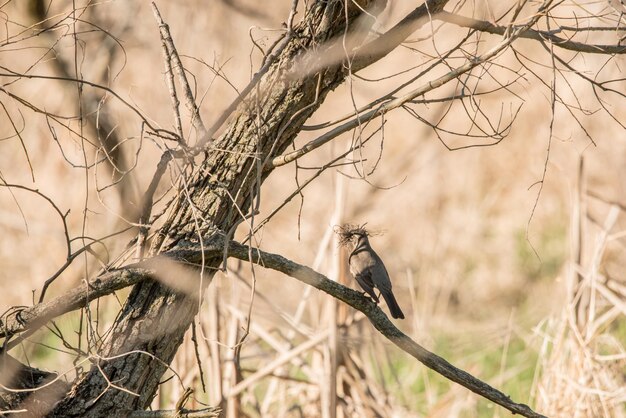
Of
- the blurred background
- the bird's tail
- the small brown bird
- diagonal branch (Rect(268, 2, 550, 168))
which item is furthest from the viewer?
the blurred background

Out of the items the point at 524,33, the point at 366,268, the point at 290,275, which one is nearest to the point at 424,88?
the point at 524,33

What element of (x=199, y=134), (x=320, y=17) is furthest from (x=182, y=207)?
(x=320, y=17)

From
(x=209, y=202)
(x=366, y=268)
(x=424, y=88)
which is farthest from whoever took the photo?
(x=366, y=268)

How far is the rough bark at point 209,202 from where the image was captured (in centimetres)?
218

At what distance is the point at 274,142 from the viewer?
2211mm

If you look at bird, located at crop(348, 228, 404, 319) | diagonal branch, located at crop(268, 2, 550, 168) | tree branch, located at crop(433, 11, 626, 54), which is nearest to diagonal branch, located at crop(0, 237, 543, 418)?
diagonal branch, located at crop(268, 2, 550, 168)

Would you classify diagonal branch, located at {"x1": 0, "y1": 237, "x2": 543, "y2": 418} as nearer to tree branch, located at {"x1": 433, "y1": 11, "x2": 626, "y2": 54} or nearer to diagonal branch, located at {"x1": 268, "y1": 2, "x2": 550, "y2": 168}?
diagonal branch, located at {"x1": 268, "y1": 2, "x2": 550, "y2": 168}

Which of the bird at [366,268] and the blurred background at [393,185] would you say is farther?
the blurred background at [393,185]

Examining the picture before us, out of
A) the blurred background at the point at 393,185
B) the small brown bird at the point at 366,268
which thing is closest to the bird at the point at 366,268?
the small brown bird at the point at 366,268

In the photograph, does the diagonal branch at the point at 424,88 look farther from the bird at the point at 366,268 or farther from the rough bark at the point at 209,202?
the bird at the point at 366,268

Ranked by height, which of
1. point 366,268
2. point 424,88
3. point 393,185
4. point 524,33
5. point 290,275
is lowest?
point 290,275

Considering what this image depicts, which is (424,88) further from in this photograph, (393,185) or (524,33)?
(393,185)

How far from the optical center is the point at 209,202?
2.22 m

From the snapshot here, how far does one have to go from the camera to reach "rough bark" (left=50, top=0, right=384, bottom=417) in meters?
2.18
